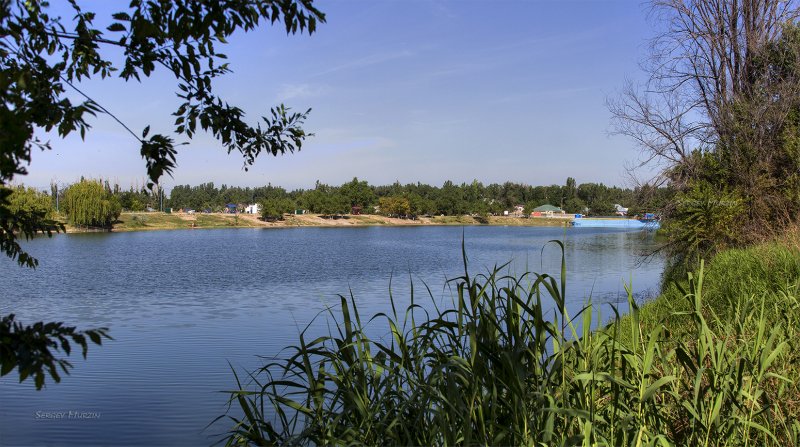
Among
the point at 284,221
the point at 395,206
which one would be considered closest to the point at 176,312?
the point at 284,221

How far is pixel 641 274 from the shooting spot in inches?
867

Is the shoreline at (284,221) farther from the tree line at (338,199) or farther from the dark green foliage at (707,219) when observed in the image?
the dark green foliage at (707,219)

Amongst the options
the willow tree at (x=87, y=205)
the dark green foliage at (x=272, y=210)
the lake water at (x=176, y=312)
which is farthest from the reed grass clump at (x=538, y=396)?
the dark green foliage at (x=272, y=210)

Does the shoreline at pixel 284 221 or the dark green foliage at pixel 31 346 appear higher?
the dark green foliage at pixel 31 346

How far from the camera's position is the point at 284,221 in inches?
3396

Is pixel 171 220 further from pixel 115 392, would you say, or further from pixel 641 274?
pixel 115 392

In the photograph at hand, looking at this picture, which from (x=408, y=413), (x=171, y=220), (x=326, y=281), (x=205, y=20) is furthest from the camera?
(x=171, y=220)

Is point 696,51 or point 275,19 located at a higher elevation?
point 696,51

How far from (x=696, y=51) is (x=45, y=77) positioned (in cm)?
1711

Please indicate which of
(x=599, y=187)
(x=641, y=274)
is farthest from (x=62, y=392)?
(x=599, y=187)

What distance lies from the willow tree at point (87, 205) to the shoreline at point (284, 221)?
1.08m

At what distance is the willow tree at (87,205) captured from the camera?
57531 millimetres

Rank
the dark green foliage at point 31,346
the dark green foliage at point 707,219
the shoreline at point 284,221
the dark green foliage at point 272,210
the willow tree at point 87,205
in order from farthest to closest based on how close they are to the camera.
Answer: the dark green foliage at point 272,210 → the shoreline at point 284,221 → the willow tree at point 87,205 → the dark green foliage at point 707,219 → the dark green foliage at point 31,346

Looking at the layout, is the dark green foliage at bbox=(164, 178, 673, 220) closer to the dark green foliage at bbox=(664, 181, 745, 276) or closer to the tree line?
the tree line
